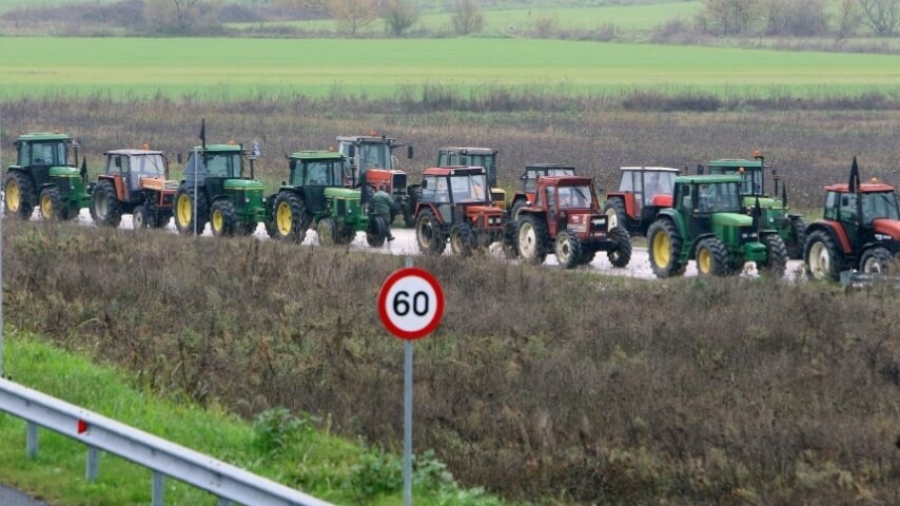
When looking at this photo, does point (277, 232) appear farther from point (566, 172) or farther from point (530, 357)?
point (530, 357)

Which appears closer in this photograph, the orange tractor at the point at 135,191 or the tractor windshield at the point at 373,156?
the orange tractor at the point at 135,191

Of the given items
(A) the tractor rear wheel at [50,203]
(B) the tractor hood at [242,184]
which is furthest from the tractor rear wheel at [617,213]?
(A) the tractor rear wheel at [50,203]

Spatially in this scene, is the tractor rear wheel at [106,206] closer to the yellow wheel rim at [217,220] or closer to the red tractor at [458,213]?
the yellow wheel rim at [217,220]

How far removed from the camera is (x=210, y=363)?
16141 millimetres

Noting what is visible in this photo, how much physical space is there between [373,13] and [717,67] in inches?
1475

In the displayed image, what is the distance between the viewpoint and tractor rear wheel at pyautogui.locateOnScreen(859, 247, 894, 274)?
78.5 feet

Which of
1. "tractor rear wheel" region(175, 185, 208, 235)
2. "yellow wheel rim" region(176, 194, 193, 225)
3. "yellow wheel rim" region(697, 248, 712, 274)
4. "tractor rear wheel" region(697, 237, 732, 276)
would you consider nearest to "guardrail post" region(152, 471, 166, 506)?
"tractor rear wheel" region(697, 237, 732, 276)

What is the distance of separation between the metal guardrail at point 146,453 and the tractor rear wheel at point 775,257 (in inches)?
644

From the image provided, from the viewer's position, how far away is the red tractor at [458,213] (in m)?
29.1

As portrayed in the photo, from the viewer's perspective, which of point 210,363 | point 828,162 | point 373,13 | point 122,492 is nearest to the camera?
point 122,492

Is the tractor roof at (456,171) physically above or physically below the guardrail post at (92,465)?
above

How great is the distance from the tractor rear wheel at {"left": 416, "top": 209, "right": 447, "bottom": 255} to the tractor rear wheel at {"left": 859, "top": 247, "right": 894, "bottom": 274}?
303 inches

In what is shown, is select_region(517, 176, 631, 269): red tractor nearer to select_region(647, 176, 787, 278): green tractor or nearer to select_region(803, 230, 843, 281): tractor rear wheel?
select_region(647, 176, 787, 278): green tractor

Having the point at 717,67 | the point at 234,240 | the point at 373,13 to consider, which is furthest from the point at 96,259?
the point at 373,13
